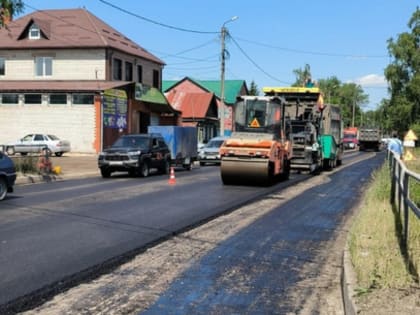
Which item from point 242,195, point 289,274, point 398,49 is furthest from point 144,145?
point 398,49

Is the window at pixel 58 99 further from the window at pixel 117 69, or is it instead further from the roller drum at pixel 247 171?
the roller drum at pixel 247 171

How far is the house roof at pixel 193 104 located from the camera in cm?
6031

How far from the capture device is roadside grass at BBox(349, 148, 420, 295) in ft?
19.5

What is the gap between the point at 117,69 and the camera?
43969mm

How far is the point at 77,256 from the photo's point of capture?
26.5 ft

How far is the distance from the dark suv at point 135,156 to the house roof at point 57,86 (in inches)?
575

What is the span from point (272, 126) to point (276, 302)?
13645 mm

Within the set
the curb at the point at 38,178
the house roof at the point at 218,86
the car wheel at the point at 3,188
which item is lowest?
the curb at the point at 38,178

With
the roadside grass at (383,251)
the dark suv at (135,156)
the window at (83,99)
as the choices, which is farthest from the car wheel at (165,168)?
the roadside grass at (383,251)

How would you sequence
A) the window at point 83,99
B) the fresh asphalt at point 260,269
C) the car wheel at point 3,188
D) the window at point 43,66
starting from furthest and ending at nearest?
the window at point 43,66
the window at point 83,99
the car wheel at point 3,188
the fresh asphalt at point 260,269

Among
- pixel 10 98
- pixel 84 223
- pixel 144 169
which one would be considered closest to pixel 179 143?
pixel 144 169

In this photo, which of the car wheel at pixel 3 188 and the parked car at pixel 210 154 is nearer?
the car wheel at pixel 3 188

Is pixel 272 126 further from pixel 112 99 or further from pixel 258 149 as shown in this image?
pixel 112 99

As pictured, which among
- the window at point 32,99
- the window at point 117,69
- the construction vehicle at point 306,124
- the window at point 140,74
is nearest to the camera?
the construction vehicle at point 306,124
